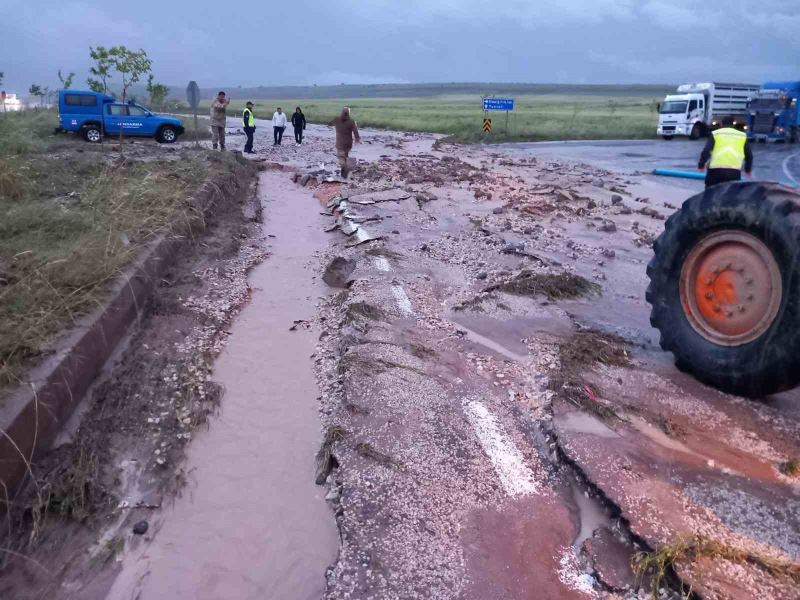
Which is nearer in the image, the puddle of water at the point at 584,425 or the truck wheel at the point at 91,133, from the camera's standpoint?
the puddle of water at the point at 584,425

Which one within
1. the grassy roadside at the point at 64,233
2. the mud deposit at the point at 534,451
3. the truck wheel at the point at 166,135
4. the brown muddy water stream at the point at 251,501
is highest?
the truck wheel at the point at 166,135

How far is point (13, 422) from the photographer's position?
3490 millimetres

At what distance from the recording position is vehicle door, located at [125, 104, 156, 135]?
976 inches

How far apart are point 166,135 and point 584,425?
24391 millimetres

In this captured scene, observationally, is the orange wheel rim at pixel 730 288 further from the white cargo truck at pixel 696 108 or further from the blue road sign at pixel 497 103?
the white cargo truck at pixel 696 108

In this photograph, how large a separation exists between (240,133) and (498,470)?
31550mm

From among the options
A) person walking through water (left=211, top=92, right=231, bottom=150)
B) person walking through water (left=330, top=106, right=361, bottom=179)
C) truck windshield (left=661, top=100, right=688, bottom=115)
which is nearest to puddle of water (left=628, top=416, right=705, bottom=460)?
person walking through water (left=330, top=106, right=361, bottom=179)

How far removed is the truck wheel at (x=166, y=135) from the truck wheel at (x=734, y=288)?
23639 millimetres

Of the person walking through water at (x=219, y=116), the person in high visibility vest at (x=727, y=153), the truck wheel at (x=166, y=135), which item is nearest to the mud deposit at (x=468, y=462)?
the person in high visibility vest at (x=727, y=153)

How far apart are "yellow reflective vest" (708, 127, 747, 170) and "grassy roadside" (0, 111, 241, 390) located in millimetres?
5891

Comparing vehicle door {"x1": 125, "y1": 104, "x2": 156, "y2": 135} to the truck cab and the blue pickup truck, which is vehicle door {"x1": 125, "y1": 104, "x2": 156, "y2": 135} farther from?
the truck cab

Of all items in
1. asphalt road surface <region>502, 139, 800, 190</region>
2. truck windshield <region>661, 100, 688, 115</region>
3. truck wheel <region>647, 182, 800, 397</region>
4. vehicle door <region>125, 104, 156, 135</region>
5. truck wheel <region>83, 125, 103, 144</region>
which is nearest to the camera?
truck wheel <region>647, 182, 800, 397</region>

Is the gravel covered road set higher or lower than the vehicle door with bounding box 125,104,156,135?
lower

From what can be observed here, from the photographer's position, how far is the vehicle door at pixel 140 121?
24.8m
